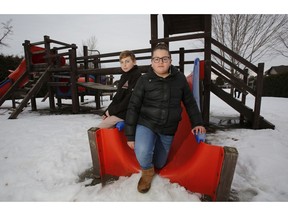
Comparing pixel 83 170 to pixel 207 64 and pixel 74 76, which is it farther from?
pixel 74 76

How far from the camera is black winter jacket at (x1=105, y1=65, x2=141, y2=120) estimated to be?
2.23 meters

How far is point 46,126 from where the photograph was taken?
4367 mm

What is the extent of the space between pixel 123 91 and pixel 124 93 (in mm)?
27

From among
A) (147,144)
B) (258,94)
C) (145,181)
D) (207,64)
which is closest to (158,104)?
(147,144)

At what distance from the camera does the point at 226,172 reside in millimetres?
1420

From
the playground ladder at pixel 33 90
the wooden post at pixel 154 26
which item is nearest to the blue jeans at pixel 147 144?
the wooden post at pixel 154 26

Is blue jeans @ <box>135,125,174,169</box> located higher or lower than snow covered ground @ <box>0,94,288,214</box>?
higher

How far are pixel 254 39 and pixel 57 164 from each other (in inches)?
626

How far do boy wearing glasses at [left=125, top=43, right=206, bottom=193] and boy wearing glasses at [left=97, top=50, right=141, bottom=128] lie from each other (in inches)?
15.1

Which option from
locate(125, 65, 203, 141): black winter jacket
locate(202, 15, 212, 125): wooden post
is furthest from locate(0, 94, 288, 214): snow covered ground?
locate(202, 15, 212, 125): wooden post

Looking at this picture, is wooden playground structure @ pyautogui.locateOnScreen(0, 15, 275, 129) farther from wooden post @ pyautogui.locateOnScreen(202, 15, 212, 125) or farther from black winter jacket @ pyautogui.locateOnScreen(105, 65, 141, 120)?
black winter jacket @ pyautogui.locateOnScreen(105, 65, 141, 120)

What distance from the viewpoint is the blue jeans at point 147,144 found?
69.4 inches

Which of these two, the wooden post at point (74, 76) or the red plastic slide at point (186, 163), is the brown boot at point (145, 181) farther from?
the wooden post at point (74, 76)
